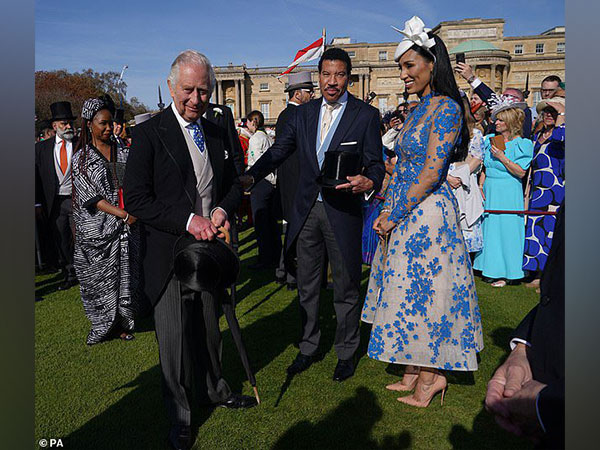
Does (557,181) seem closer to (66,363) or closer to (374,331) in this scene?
(374,331)

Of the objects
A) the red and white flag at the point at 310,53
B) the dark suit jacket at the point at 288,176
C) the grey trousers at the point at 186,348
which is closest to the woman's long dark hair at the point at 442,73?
the grey trousers at the point at 186,348

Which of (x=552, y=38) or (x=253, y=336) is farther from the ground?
(x=552, y=38)

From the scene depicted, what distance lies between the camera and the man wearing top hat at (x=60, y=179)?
24.3 feet

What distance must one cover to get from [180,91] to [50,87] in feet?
123

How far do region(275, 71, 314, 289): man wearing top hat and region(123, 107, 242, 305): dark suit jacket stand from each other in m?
3.30

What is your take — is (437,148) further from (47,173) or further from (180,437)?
(47,173)

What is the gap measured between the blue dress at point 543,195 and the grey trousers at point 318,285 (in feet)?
13.2

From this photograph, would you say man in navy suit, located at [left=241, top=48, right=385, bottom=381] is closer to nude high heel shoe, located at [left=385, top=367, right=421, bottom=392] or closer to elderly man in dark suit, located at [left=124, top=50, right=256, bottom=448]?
nude high heel shoe, located at [left=385, top=367, right=421, bottom=392]

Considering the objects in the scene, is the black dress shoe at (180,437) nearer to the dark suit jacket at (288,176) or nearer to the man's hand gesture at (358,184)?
the man's hand gesture at (358,184)

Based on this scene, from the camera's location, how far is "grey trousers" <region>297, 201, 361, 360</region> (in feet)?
13.3

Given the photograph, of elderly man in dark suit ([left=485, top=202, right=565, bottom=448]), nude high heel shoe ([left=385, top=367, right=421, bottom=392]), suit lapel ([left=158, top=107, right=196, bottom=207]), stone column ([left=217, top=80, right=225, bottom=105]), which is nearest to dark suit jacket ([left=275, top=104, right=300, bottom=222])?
nude high heel shoe ([left=385, top=367, right=421, bottom=392])

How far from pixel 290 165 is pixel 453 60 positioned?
154 feet

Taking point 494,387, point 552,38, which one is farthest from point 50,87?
point 552,38

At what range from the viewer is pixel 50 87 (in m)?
34.5
